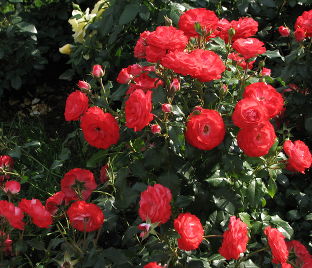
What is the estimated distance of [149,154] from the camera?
5.60 feet

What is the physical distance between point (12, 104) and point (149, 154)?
2322 millimetres

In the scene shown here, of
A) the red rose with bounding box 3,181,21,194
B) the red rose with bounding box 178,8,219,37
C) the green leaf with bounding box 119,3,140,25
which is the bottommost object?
the red rose with bounding box 3,181,21,194

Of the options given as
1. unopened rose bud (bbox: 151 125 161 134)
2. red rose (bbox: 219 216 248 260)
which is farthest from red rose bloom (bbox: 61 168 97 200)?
red rose (bbox: 219 216 248 260)

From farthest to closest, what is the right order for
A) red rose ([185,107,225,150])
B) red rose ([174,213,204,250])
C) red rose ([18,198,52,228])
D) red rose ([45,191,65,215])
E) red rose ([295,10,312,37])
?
1. red rose ([295,10,312,37])
2. red rose ([45,191,65,215])
3. red rose ([18,198,52,228])
4. red rose ([185,107,225,150])
5. red rose ([174,213,204,250])

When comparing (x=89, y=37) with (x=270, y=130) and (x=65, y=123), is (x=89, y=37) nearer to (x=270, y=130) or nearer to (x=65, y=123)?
(x=65, y=123)

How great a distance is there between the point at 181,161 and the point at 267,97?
0.36 m

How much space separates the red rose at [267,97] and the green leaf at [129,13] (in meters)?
1.07

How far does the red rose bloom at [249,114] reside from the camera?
151 centimetres

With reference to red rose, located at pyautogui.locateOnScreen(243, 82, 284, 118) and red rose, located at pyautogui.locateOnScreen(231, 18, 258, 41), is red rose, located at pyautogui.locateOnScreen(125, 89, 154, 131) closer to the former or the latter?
red rose, located at pyautogui.locateOnScreen(243, 82, 284, 118)

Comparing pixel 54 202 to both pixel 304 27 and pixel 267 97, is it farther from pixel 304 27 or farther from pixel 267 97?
pixel 304 27

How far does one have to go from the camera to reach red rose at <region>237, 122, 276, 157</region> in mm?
1572

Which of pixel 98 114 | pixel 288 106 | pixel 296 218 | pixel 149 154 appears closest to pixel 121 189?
pixel 149 154

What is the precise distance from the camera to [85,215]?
1.63 metres

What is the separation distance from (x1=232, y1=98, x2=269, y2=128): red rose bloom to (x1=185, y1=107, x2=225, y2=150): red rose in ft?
0.19
